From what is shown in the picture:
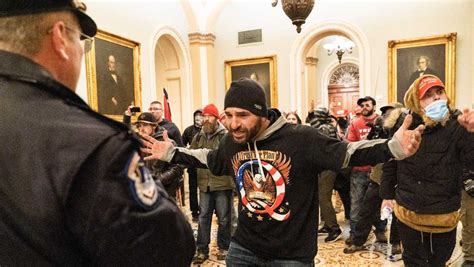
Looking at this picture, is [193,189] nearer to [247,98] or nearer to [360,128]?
[360,128]

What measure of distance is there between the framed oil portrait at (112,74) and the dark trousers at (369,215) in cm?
478

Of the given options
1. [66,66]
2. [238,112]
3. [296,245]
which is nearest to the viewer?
[66,66]

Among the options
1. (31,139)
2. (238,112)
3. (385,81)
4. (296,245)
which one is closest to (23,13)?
(31,139)

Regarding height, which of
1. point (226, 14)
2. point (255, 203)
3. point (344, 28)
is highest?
point (226, 14)

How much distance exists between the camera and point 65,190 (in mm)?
792

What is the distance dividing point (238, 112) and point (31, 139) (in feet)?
5.33

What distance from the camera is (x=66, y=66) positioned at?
95 centimetres

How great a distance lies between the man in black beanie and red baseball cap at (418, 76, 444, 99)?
26.3 inches

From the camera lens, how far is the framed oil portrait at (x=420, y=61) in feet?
27.8

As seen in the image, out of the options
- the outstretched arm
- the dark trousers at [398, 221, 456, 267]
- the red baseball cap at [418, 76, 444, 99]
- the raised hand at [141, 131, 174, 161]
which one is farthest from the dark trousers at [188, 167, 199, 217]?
the outstretched arm

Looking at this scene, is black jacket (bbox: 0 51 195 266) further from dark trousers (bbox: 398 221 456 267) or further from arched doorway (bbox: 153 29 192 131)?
arched doorway (bbox: 153 29 192 131)

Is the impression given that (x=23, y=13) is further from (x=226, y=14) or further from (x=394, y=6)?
(x=226, y=14)

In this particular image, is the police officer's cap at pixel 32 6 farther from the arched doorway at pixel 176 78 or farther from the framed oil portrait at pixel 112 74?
the arched doorway at pixel 176 78

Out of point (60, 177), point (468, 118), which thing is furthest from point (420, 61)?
point (60, 177)
